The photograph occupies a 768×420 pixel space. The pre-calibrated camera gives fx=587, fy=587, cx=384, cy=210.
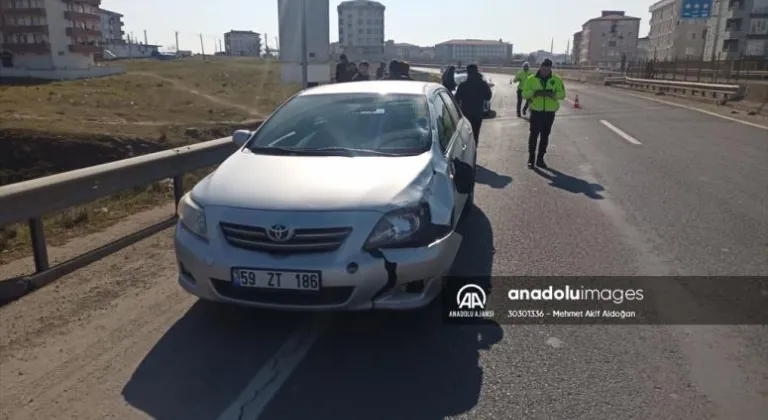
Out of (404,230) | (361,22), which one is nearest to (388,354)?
(404,230)

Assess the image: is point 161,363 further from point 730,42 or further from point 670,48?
point 670,48

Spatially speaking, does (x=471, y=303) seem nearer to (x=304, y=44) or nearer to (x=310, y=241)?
(x=310, y=241)

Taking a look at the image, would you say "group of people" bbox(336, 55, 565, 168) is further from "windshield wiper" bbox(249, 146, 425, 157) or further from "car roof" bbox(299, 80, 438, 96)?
"windshield wiper" bbox(249, 146, 425, 157)

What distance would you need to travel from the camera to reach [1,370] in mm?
3490

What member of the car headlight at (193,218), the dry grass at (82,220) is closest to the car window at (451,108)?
the car headlight at (193,218)

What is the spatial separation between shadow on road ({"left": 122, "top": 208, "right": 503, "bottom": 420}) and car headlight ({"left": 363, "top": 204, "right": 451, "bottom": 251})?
67 centimetres

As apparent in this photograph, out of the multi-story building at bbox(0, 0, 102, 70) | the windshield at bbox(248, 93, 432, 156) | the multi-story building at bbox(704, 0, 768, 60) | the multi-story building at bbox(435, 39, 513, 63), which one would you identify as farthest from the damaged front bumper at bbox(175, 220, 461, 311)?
the multi-story building at bbox(435, 39, 513, 63)

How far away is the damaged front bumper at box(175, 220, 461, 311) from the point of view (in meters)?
3.52

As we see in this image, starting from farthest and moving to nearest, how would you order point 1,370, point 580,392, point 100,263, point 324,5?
point 324,5, point 100,263, point 1,370, point 580,392

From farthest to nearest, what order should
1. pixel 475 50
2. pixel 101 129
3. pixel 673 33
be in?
pixel 475 50, pixel 673 33, pixel 101 129

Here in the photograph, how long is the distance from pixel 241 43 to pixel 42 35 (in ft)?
360

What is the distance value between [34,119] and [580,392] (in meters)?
23.3

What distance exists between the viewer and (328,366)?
3514 millimetres

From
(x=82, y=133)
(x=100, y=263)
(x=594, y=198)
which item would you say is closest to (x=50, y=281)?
(x=100, y=263)
